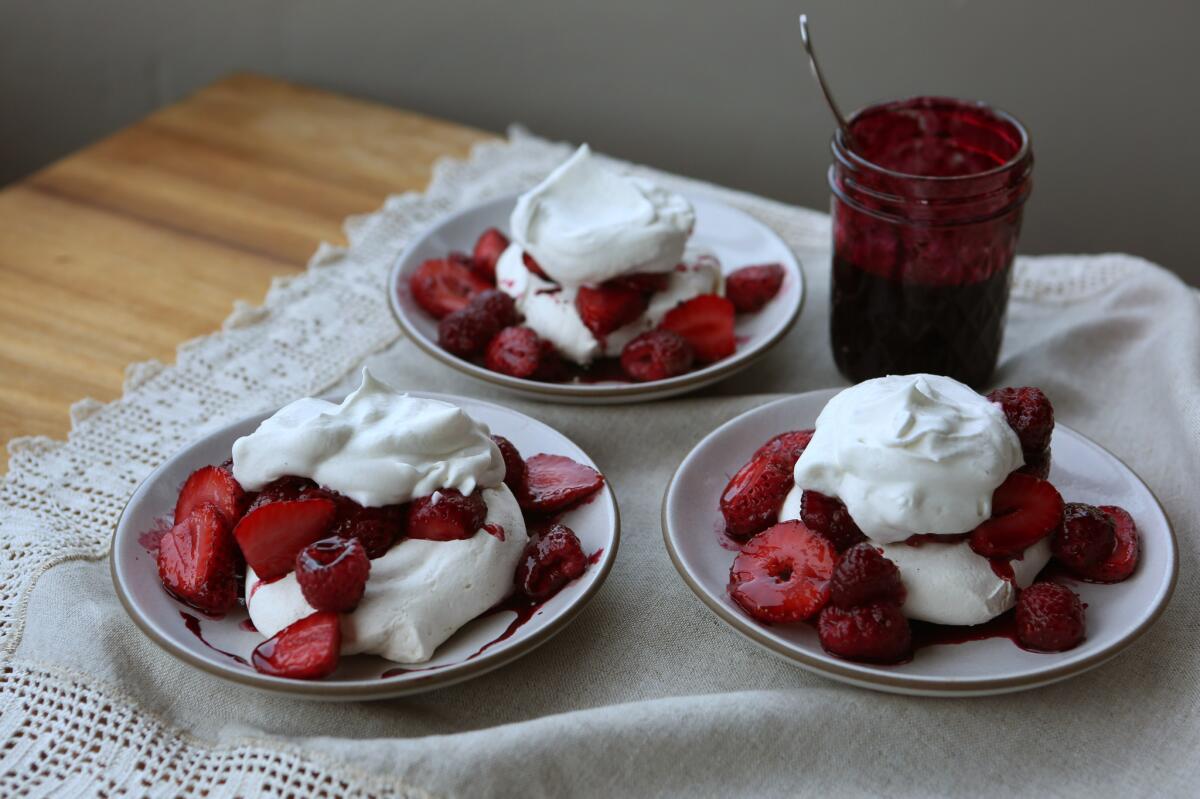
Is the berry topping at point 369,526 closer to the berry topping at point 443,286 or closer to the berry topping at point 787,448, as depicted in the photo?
the berry topping at point 787,448

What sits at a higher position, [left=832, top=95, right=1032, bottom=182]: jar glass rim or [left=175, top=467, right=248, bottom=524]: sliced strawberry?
[left=832, top=95, right=1032, bottom=182]: jar glass rim

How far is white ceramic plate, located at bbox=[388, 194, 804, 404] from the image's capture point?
163 cm

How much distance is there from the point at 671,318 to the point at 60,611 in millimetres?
851

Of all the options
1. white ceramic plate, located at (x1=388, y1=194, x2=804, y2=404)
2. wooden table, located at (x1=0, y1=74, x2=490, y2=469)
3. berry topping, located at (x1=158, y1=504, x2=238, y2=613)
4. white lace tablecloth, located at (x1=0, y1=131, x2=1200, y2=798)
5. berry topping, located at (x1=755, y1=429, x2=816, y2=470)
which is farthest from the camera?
wooden table, located at (x1=0, y1=74, x2=490, y2=469)

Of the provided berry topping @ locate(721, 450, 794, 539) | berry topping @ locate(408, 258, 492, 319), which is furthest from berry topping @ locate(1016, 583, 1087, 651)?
berry topping @ locate(408, 258, 492, 319)

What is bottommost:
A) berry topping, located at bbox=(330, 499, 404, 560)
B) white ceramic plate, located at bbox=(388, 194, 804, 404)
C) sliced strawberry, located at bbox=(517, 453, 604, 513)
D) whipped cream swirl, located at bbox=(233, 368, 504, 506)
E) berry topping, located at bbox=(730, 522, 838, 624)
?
white ceramic plate, located at bbox=(388, 194, 804, 404)

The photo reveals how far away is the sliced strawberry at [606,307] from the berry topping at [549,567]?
466 mm

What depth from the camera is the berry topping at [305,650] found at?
1154mm

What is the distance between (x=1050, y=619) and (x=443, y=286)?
3.32 feet

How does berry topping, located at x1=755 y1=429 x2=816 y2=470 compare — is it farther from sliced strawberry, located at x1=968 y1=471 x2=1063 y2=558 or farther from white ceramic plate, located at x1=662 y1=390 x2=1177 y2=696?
sliced strawberry, located at x1=968 y1=471 x2=1063 y2=558

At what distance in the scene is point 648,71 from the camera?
104 inches

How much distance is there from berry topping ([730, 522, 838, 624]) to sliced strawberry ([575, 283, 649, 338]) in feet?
1.59

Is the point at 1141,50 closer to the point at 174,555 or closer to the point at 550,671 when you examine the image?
the point at 550,671

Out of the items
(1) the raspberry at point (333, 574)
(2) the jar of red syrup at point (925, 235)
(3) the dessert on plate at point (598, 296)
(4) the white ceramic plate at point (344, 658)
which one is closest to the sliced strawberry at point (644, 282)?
(3) the dessert on plate at point (598, 296)
